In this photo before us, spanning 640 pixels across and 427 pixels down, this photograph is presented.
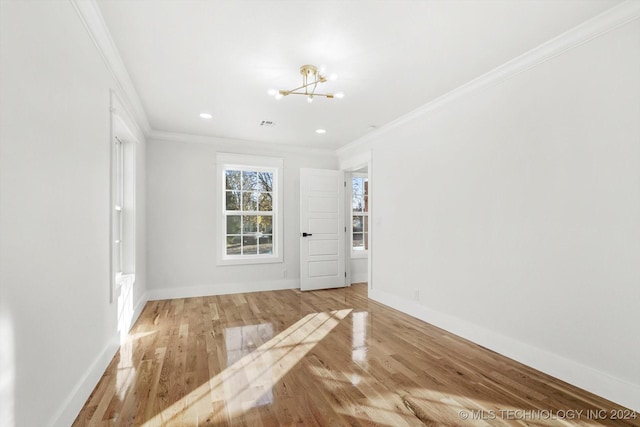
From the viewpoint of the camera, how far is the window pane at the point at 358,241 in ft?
21.5

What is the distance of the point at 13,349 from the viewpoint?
1287mm

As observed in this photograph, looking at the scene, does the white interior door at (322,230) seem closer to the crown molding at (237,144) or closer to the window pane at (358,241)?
the crown molding at (237,144)

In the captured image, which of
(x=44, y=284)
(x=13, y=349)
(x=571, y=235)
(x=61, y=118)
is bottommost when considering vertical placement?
(x=13, y=349)

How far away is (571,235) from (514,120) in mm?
1071

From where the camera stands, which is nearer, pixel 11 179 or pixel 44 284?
pixel 11 179

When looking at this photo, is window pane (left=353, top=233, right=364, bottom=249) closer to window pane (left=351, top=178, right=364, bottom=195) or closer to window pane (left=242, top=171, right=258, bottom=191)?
window pane (left=351, top=178, right=364, bottom=195)

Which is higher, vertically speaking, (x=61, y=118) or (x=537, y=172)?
(x=61, y=118)

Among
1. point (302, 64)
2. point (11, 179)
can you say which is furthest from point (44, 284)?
point (302, 64)

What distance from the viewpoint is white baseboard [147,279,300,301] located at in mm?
4871

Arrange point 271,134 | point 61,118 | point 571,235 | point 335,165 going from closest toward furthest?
point 61,118, point 571,235, point 271,134, point 335,165

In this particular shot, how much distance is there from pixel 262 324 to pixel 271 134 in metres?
2.83

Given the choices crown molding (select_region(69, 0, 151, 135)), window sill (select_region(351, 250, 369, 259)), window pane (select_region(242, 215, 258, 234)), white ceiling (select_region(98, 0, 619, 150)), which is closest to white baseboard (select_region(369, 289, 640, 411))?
white ceiling (select_region(98, 0, 619, 150))

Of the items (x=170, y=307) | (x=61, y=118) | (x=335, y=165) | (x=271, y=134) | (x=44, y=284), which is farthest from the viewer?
(x=335, y=165)

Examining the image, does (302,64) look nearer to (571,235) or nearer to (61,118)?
(61,118)
